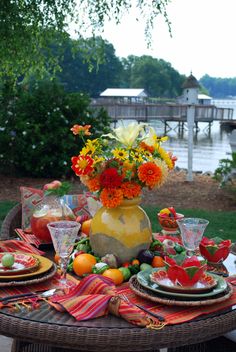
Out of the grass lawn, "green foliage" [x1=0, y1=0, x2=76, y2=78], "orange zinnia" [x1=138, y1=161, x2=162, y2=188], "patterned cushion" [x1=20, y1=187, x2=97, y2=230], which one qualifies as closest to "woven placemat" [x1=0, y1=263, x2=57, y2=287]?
"orange zinnia" [x1=138, y1=161, x2=162, y2=188]

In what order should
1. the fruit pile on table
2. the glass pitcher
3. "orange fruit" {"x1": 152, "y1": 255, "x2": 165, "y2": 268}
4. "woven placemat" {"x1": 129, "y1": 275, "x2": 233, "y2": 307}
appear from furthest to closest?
the glass pitcher → "orange fruit" {"x1": 152, "y1": 255, "x2": 165, "y2": 268} → the fruit pile on table → "woven placemat" {"x1": 129, "y1": 275, "x2": 233, "y2": 307}

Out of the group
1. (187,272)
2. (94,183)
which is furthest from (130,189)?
(187,272)

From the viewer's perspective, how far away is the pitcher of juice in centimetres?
279

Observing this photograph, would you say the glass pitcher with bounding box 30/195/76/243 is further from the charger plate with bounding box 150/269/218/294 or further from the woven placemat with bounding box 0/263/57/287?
the charger plate with bounding box 150/269/218/294

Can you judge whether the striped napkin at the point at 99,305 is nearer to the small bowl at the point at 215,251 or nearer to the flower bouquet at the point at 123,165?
the flower bouquet at the point at 123,165

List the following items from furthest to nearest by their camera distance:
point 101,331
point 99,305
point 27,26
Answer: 1. point 27,26
2. point 99,305
3. point 101,331

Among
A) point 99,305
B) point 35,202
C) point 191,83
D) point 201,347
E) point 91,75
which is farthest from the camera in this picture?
point 91,75

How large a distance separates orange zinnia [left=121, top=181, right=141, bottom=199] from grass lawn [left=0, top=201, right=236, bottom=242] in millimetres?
4023

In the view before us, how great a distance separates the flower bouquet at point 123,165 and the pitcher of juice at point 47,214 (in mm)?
411

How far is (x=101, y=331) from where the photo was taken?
1.83m

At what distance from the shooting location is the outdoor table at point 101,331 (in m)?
1.83

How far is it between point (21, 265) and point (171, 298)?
719 mm

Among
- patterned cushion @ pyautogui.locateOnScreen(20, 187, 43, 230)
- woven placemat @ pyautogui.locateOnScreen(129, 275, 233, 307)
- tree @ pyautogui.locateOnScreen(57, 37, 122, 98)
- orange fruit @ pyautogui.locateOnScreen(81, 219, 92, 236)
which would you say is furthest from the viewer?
tree @ pyautogui.locateOnScreen(57, 37, 122, 98)

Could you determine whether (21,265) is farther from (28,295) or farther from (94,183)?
(94,183)
